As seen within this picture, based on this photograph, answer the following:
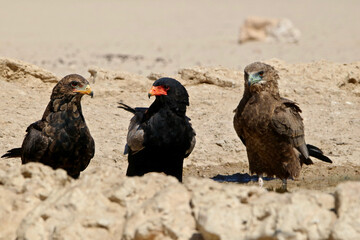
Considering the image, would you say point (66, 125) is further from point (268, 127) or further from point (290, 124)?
point (290, 124)

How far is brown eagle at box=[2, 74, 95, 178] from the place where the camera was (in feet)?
25.3

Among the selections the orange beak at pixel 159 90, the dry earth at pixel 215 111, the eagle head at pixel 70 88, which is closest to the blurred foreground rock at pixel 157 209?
the eagle head at pixel 70 88

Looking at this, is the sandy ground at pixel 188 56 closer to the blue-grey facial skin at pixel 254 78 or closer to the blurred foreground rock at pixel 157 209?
the blue-grey facial skin at pixel 254 78

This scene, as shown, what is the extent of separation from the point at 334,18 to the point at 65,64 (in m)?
20.1

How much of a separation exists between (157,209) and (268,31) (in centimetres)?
2155

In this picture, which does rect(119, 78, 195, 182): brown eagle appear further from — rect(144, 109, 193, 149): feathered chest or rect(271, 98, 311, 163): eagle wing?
rect(271, 98, 311, 163): eagle wing

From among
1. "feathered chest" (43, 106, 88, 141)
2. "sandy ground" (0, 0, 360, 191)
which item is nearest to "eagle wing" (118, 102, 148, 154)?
A: "feathered chest" (43, 106, 88, 141)

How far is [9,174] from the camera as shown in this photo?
573 cm

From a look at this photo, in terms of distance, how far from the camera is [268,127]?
8805 mm

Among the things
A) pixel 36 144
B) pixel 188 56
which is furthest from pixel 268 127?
pixel 188 56

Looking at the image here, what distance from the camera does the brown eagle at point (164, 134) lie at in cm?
808

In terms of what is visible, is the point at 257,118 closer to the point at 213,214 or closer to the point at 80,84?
the point at 80,84

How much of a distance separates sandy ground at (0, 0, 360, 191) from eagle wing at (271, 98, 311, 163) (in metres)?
0.54

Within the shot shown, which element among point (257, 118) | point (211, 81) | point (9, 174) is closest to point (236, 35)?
point (211, 81)
